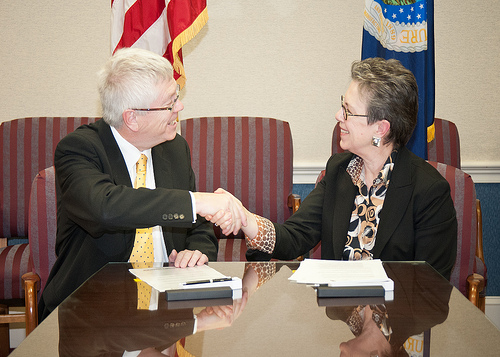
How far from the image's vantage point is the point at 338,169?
8.63 ft

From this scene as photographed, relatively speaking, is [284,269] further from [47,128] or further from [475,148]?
[475,148]

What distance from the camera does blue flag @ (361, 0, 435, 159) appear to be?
3.42 m

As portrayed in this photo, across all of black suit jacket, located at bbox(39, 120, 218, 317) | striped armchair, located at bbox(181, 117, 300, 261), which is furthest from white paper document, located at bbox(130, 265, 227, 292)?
striped armchair, located at bbox(181, 117, 300, 261)

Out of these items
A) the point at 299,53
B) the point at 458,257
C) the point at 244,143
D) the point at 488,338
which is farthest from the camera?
the point at 299,53

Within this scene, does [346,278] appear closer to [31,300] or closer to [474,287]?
[474,287]

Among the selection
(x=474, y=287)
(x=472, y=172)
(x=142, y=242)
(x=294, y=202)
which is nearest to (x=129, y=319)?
(x=142, y=242)

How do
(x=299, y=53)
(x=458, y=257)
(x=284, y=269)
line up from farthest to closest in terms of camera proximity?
(x=299, y=53)
(x=458, y=257)
(x=284, y=269)

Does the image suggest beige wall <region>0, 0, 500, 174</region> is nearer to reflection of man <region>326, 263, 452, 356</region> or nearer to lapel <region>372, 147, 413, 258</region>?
lapel <region>372, 147, 413, 258</region>

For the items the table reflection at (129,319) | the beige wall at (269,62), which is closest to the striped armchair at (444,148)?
the beige wall at (269,62)

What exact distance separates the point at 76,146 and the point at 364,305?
1377mm

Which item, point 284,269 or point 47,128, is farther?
point 47,128

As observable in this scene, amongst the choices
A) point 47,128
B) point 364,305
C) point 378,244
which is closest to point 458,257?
point 378,244

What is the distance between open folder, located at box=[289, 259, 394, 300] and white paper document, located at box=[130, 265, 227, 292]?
11.5 inches

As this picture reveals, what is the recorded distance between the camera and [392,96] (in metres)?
2.46
